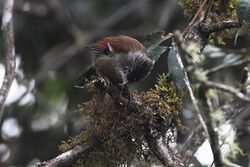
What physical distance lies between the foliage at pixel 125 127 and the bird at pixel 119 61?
0.58 metres

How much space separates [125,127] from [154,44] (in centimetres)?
62

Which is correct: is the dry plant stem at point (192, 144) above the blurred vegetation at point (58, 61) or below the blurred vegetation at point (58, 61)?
above

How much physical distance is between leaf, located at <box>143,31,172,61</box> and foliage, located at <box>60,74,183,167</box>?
322 mm

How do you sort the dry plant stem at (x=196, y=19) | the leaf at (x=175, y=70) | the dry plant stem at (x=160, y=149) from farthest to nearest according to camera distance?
the dry plant stem at (x=196, y=19)
the leaf at (x=175, y=70)
the dry plant stem at (x=160, y=149)

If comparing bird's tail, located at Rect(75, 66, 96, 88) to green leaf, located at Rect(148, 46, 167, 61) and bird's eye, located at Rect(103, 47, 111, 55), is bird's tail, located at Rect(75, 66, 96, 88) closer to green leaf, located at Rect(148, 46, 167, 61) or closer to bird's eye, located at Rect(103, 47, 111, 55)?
bird's eye, located at Rect(103, 47, 111, 55)

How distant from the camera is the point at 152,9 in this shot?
6.65 m

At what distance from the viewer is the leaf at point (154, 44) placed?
351 cm

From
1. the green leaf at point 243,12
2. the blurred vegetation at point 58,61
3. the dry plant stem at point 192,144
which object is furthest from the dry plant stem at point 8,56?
the blurred vegetation at point 58,61

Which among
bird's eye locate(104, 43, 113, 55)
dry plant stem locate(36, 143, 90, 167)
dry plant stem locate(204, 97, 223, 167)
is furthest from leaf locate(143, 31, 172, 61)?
dry plant stem locate(204, 97, 223, 167)

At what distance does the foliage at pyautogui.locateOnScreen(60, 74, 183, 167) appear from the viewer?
3137 millimetres

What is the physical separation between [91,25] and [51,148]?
5.41 ft

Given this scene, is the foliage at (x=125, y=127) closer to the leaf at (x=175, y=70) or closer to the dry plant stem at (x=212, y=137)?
the leaf at (x=175, y=70)

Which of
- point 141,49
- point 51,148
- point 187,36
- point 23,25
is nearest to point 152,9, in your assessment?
point 23,25

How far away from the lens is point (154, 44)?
355 centimetres
